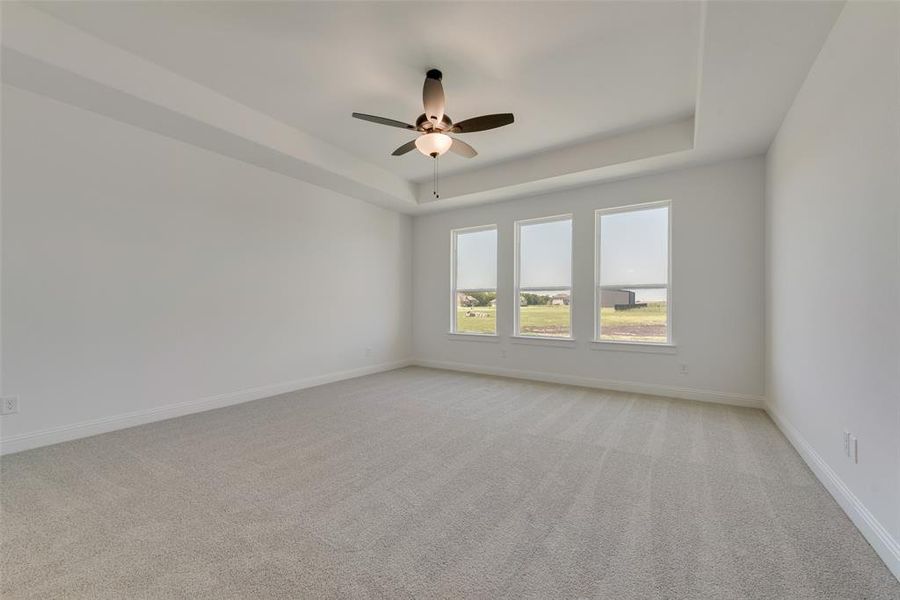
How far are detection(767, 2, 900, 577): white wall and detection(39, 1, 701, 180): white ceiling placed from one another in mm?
916

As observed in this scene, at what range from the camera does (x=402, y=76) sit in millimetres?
2959

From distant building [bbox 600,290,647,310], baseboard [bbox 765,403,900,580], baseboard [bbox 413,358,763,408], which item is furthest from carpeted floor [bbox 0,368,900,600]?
distant building [bbox 600,290,647,310]

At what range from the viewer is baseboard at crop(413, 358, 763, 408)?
13.0 feet

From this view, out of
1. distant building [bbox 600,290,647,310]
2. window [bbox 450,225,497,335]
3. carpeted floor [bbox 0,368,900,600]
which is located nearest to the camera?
carpeted floor [bbox 0,368,900,600]

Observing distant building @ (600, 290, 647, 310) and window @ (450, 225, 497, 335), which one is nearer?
distant building @ (600, 290, 647, 310)

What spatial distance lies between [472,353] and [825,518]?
430 centimetres

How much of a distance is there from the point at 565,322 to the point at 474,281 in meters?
1.64

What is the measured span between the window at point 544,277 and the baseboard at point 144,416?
2973mm

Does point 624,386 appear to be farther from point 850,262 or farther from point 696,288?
point 850,262

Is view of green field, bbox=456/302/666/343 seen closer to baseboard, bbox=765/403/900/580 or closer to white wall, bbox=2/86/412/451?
baseboard, bbox=765/403/900/580

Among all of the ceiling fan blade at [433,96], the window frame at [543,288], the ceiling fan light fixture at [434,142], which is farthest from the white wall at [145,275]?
the window frame at [543,288]

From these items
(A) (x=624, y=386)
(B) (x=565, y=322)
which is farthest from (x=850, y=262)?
(B) (x=565, y=322)

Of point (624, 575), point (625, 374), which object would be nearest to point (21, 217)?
point (624, 575)

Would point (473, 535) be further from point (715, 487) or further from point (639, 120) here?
point (639, 120)
